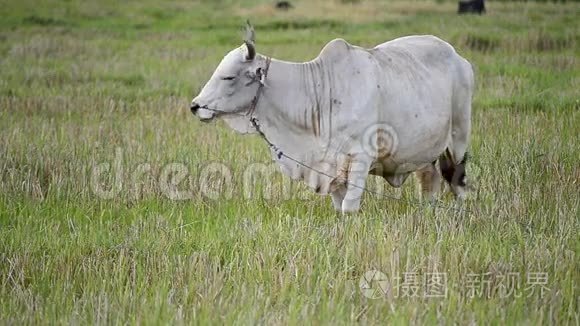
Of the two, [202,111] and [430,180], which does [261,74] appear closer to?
[202,111]

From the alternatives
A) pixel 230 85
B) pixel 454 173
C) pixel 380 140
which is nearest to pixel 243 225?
pixel 230 85

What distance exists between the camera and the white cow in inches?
207

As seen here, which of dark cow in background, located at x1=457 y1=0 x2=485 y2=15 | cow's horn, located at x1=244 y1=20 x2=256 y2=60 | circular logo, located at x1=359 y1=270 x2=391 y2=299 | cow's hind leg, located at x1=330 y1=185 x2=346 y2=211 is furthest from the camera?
dark cow in background, located at x1=457 y1=0 x2=485 y2=15

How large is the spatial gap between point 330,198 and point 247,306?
2.49 metres

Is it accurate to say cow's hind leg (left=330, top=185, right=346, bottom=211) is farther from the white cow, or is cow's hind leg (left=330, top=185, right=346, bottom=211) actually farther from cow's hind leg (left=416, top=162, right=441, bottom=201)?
cow's hind leg (left=416, top=162, right=441, bottom=201)

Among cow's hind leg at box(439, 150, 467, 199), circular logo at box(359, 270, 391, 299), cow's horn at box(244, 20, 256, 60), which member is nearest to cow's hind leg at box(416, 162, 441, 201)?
cow's hind leg at box(439, 150, 467, 199)

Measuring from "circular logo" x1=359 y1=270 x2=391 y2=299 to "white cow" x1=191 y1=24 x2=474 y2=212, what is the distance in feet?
3.79

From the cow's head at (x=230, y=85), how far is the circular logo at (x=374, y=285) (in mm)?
1556

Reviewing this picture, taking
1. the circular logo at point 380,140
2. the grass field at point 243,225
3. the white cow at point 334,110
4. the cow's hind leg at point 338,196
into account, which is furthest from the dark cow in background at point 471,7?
the cow's hind leg at point 338,196

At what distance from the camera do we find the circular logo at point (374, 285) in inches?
155

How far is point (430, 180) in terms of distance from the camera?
6367 millimetres

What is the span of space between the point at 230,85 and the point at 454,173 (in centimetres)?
205

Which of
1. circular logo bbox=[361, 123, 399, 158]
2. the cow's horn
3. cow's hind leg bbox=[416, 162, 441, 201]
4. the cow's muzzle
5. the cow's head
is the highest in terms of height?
the cow's horn

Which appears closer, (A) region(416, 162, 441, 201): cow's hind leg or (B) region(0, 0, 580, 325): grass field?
(B) region(0, 0, 580, 325): grass field
